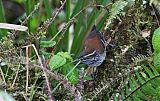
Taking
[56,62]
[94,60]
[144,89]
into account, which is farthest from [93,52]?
[144,89]

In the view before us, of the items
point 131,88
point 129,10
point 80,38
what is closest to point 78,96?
point 131,88

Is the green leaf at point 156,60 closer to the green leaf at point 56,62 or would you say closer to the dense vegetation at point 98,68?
the dense vegetation at point 98,68

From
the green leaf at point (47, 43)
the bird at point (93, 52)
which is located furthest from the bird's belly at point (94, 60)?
the green leaf at point (47, 43)

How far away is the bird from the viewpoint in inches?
64.8

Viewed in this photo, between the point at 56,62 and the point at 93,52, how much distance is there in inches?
5.7

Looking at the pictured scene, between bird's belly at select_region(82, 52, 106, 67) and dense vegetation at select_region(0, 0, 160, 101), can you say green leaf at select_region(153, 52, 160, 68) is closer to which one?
dense vegetation at select_region(0, 0, 160, 101)

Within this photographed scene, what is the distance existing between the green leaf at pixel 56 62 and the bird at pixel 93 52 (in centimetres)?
6

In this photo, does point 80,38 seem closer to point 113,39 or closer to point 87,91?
point 113,39

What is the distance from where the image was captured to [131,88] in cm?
151

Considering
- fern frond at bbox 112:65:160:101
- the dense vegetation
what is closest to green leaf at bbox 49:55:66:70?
the dense vegetation

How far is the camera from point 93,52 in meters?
1.65

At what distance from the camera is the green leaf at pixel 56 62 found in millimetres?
1622

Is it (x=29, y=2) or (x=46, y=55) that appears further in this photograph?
(x=29, y=2)

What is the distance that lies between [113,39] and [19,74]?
0.46 meters
